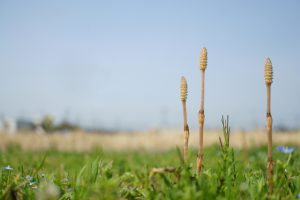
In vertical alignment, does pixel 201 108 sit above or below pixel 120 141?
above

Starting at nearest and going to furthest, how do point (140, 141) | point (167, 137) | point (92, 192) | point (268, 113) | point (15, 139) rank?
point (92, 192)
point (268, 113)
point (15, 139)
point (140, 141)
point (167, 137)

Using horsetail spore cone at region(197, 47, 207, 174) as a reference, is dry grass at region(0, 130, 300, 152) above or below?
below

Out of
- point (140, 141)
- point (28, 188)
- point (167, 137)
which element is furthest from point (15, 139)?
point (28, 188)

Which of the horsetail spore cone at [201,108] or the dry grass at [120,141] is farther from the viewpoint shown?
the dry grass at [120,141]

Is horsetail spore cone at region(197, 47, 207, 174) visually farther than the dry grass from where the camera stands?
No

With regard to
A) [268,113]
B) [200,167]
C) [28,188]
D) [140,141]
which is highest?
[268,113]

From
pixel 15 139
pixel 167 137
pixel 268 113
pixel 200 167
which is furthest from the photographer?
pixel 167 137

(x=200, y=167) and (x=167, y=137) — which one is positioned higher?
(x=200, y=167)

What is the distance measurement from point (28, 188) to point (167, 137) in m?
21.4

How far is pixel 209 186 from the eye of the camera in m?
1.46

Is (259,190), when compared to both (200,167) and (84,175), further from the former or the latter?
(84,175)

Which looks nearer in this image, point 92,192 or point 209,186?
point 92,192

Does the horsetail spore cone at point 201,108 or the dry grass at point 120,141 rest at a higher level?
the horsetail spore cone at point 201,108

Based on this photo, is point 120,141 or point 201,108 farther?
point 120,141
